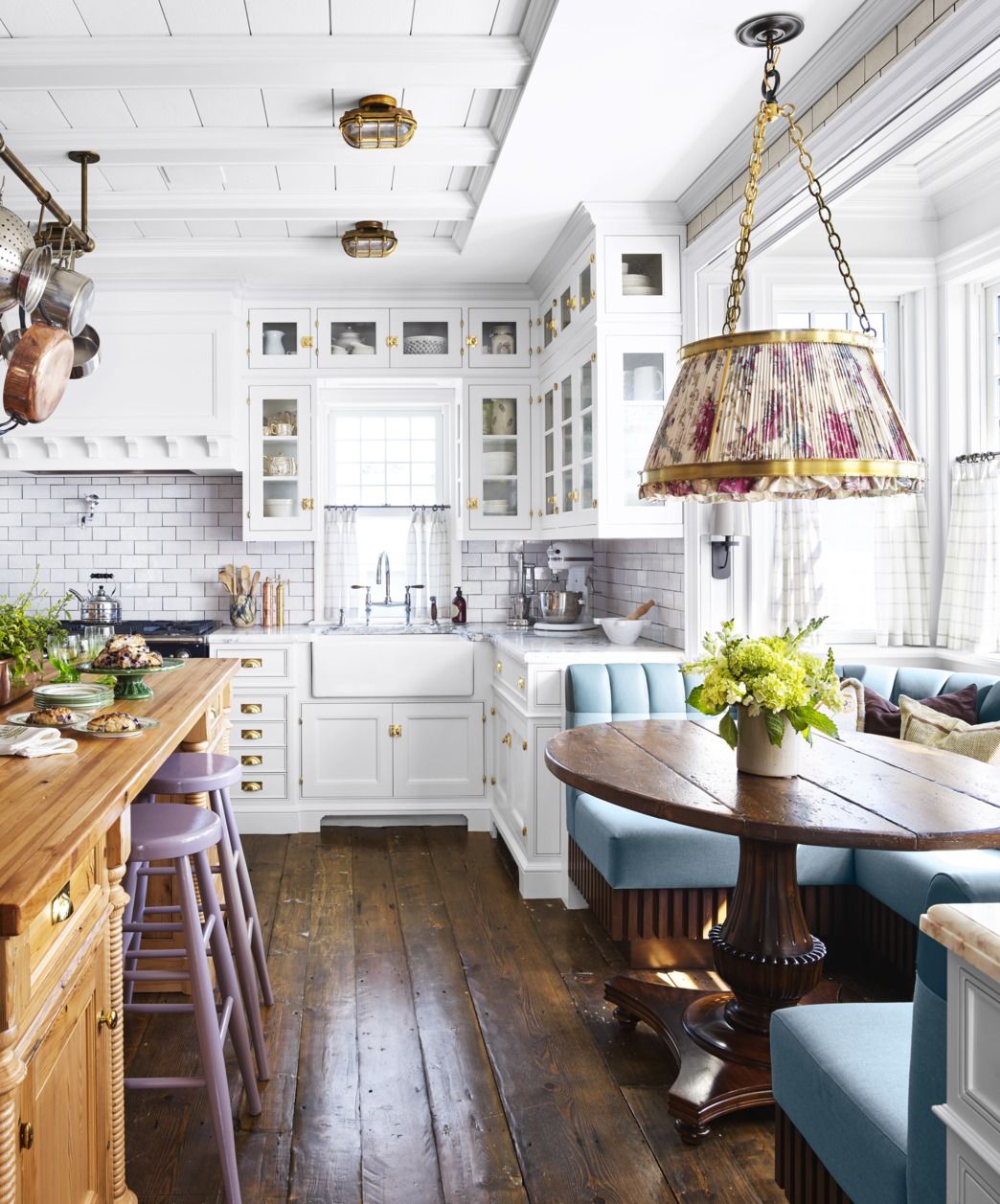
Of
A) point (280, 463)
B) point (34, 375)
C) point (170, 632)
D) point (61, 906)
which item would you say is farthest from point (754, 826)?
point (280, 463)

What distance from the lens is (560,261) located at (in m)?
4.55

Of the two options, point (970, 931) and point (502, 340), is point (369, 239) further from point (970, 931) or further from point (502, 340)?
point (970, 931)

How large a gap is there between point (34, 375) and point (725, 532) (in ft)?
7.68

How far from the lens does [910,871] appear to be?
288 centimetres

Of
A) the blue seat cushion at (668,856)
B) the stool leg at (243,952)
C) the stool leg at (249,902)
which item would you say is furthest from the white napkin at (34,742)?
the blue seat cushion at (668,856)

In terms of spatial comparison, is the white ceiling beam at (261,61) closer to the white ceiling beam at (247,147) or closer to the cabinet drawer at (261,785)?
the white ceiling beam at (247,147)

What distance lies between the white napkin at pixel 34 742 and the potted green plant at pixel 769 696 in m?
1.39

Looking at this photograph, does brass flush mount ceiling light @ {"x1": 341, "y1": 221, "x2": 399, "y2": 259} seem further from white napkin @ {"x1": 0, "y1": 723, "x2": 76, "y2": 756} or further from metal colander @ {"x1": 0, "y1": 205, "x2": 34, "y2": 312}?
white napkin @ {"x1": 0, "y1": 723, "x2": 76, "y2": 756}

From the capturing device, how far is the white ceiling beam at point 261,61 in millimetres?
2803

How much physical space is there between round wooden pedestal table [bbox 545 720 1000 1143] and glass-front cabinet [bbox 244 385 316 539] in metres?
2.70

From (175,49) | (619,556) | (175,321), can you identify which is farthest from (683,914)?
(175,321)

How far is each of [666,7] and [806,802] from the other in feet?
6.28

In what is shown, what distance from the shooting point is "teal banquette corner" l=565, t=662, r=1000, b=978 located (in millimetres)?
2959

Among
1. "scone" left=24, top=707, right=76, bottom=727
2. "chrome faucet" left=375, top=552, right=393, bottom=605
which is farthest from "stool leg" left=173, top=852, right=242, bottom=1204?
"chrome faucet" left=375, top=552, right=393, bottom=605
